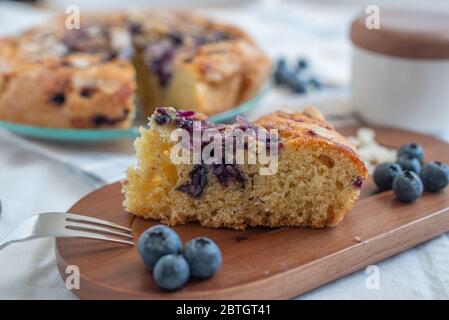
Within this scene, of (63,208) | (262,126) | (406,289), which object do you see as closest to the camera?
(406,289)

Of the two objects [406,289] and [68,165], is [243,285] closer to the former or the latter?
[406,289]

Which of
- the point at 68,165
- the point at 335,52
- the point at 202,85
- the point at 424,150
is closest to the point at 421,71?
the point at 424,150

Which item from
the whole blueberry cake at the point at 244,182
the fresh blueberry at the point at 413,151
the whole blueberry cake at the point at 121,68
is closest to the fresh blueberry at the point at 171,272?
the whole blueberry cake at the point at 244,182

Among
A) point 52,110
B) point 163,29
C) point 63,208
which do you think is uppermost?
point 163,29

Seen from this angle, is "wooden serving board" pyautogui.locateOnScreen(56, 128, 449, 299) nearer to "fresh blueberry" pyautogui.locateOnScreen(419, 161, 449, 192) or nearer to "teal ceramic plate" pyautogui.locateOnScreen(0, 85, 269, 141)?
"fresh blueberry" pyautogui.locateOnScreen(419, 161, 449, 192)

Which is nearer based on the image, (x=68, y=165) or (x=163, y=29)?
(x=68, y=165)

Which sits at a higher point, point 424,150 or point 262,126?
point 262,126

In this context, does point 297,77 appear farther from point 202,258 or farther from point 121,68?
point 202,258
